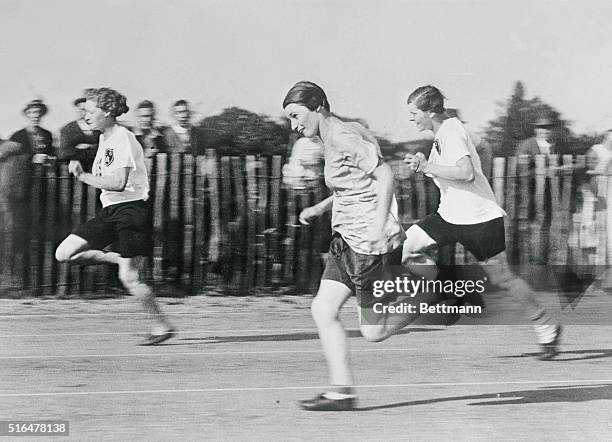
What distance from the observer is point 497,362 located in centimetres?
588

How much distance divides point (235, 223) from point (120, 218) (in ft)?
1.65

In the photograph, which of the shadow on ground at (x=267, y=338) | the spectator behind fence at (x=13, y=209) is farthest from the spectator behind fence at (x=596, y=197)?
the spectator behind fence at (x=13, y=209)

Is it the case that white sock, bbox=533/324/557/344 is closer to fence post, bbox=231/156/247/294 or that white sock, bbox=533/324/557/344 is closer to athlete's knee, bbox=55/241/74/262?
fence post, bbox=231/156/247/294

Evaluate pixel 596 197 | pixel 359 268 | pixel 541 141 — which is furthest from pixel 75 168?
pixel 596 197

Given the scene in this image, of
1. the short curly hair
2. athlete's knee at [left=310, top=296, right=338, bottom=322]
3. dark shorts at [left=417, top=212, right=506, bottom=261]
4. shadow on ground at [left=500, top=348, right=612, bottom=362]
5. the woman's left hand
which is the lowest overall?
shadow on ground at [left=500, top=348, right=612, bottom=362]

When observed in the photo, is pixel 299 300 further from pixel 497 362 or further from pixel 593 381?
pixel 593 381

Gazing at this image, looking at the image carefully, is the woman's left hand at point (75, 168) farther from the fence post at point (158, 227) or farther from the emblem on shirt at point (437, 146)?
the emblem on shirt at point (437, 146)

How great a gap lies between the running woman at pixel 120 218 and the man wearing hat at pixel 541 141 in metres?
1.67

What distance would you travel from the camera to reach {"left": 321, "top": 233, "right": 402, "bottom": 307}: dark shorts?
5547 millimetres

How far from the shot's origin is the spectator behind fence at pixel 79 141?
18.3ft

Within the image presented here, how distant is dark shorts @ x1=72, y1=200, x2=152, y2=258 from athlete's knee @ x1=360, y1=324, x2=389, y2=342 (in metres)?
1.00

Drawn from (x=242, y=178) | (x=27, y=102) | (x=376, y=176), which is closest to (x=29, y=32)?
(x=27, y=102)

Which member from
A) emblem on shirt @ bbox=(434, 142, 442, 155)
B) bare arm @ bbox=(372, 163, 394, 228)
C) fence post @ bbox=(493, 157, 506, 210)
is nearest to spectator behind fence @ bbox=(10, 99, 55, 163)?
bare arm @ bbox=(372, 163, 394, 228)

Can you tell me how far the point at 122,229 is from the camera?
18.8 ft
